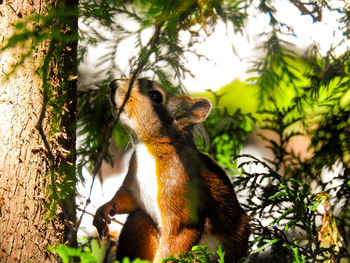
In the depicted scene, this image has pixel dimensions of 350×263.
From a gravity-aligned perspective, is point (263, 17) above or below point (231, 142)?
above

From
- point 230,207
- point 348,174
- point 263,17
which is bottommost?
point 230,207

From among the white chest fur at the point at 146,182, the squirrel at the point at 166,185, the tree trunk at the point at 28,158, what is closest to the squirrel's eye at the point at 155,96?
the squirrel at the point at 166,185

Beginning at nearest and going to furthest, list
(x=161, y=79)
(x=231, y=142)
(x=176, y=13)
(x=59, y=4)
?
1. (x=176, y=13)
2. (x=59, y=4)
3. (x=161, y=79)
4. (x=231, y=142)

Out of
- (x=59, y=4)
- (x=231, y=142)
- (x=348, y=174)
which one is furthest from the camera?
(x=231, y=142)

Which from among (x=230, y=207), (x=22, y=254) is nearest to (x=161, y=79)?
(x=230, y=207)

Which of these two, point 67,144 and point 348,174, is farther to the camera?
point 348,174

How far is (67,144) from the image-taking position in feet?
2.53

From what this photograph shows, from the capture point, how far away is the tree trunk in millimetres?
668

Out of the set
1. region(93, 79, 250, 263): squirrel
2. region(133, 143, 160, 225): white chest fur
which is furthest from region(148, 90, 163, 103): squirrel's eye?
region(133, 143, 160, 225): white chest fur

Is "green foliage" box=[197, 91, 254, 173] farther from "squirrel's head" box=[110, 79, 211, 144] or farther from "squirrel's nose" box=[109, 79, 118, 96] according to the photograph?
"squirrel's nose" box=[109, 79, 118, 96]

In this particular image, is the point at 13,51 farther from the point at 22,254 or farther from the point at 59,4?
the point at 22,254

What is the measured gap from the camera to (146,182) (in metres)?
0.90

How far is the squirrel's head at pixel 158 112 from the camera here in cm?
88

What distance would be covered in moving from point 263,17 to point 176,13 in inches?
9.0
